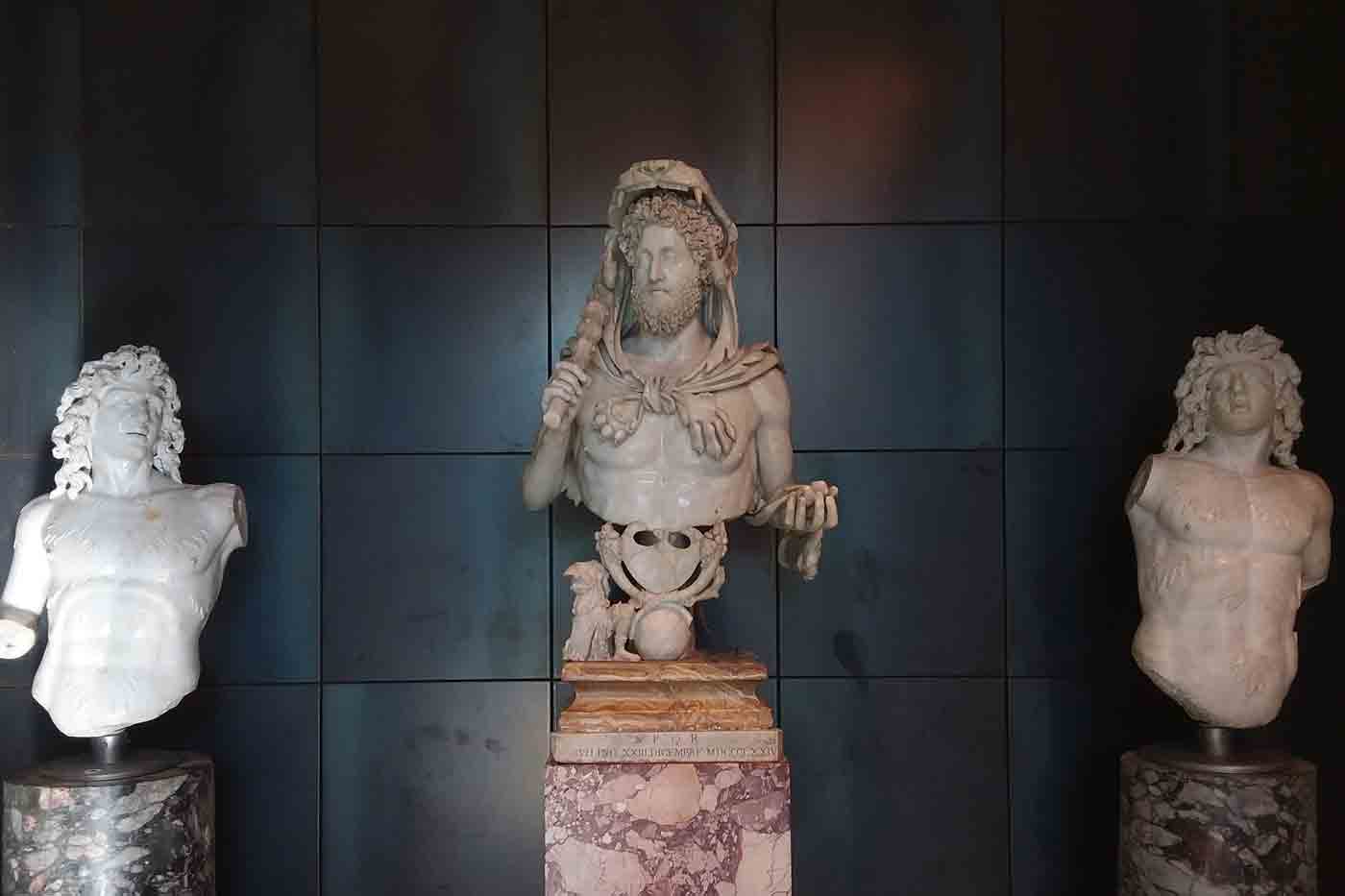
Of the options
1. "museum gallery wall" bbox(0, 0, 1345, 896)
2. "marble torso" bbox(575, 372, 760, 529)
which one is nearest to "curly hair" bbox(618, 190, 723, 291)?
"marble torso" bbox(575, 372, 760, 529)

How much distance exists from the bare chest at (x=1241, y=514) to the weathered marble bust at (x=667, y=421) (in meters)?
1.25

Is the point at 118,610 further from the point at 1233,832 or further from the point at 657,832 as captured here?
the point at 1233,832

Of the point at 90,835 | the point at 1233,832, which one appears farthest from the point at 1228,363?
the point at 90,835

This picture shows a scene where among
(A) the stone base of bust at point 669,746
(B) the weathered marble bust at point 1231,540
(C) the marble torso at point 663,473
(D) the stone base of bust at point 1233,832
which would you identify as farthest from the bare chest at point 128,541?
(D) the stone base of bust at point 1233,832

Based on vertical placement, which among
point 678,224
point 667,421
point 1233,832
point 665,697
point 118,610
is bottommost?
point 1233,832

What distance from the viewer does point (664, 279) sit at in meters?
4.19

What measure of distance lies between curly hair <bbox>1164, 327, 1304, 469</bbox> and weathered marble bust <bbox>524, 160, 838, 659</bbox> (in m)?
1.37

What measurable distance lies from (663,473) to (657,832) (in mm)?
1013

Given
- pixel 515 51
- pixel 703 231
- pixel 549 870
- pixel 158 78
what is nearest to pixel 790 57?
pixel 515 51

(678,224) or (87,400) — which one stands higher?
(678,224)

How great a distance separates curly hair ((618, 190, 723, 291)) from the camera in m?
4.18

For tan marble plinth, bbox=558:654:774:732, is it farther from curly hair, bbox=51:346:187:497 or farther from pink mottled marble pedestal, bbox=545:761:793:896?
curly hair, bbox=51:346:187:497

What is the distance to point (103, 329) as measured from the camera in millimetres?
5344

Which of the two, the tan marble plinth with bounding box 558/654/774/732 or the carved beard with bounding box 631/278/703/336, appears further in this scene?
the carved beard with bounding box 631/278/703/336
